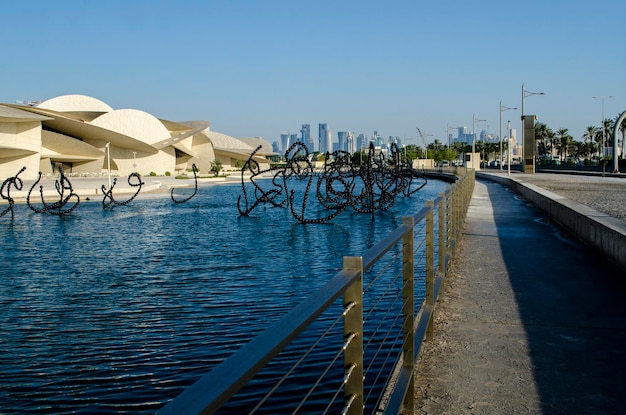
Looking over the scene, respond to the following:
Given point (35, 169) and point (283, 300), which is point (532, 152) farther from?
point (35, 169)

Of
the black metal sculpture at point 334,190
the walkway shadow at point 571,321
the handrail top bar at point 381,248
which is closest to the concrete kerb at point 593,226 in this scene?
the walkway shadow at point 571,321

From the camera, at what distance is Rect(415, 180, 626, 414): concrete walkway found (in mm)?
4656

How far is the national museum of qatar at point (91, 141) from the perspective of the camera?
6825 cm

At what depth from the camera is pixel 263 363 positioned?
5.44 feet

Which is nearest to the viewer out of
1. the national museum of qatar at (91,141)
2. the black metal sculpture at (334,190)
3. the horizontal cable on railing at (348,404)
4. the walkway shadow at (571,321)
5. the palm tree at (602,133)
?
the horizontal cable on railing at (348,404)

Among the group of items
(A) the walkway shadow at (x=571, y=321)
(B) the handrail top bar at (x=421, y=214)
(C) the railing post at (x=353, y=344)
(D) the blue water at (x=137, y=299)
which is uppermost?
(B) the handrail top bar at (x=421, y=214)

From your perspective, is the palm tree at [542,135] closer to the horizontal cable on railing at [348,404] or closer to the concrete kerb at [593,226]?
the concrete kerb at [593,226]

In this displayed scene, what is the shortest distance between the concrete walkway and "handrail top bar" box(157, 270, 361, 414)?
2657mm

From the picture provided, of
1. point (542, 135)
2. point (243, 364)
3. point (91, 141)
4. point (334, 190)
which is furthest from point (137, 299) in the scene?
point (542, 135)

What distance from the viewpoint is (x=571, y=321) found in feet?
22.7

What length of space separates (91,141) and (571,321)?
85.2m

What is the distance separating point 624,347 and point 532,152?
48.7 metres

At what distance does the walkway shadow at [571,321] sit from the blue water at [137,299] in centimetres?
399

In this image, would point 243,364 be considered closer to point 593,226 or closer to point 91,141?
point 593,226
